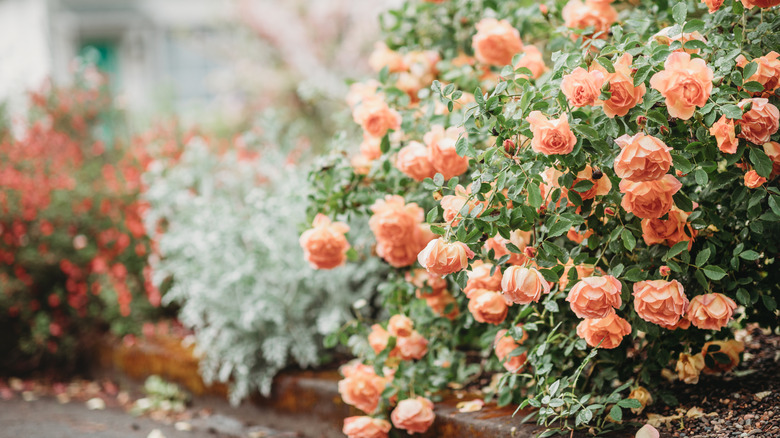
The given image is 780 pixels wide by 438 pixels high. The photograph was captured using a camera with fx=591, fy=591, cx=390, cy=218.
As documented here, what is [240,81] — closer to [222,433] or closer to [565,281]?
[222,433]

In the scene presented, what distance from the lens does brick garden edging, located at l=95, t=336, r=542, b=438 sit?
5.91 feet

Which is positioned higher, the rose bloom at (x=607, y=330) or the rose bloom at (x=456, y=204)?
the rose bloom at (x=456, y=204)

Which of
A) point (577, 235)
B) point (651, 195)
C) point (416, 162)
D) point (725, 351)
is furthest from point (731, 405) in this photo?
point (416, 162)

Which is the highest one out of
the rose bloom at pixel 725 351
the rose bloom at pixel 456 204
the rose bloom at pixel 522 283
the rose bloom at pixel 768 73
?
the rose bloom at pixel 768 73

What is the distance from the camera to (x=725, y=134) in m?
1.37

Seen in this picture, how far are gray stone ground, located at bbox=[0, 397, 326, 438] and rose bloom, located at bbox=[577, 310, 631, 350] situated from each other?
1.26 metres

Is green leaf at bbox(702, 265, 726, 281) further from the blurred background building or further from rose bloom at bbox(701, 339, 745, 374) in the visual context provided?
the blurred background building

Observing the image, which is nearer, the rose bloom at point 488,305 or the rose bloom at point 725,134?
the rose bloom at point 725,134

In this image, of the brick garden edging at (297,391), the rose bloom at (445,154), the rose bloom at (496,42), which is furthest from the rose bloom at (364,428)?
the rose bloom at (496,42)

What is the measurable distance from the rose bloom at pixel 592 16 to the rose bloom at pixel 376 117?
63 centimetres

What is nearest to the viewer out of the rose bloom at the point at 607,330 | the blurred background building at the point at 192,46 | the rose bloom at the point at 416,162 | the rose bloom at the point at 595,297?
the rose bloom at the point at 595,297

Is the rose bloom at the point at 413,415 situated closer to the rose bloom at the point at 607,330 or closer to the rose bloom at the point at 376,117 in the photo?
the rose bloom at the point at 607,330

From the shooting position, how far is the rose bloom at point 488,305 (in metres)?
1.67

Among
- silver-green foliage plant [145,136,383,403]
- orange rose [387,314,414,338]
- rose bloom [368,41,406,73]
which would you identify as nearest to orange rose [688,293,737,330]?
orange rose [387,314,414,338]
